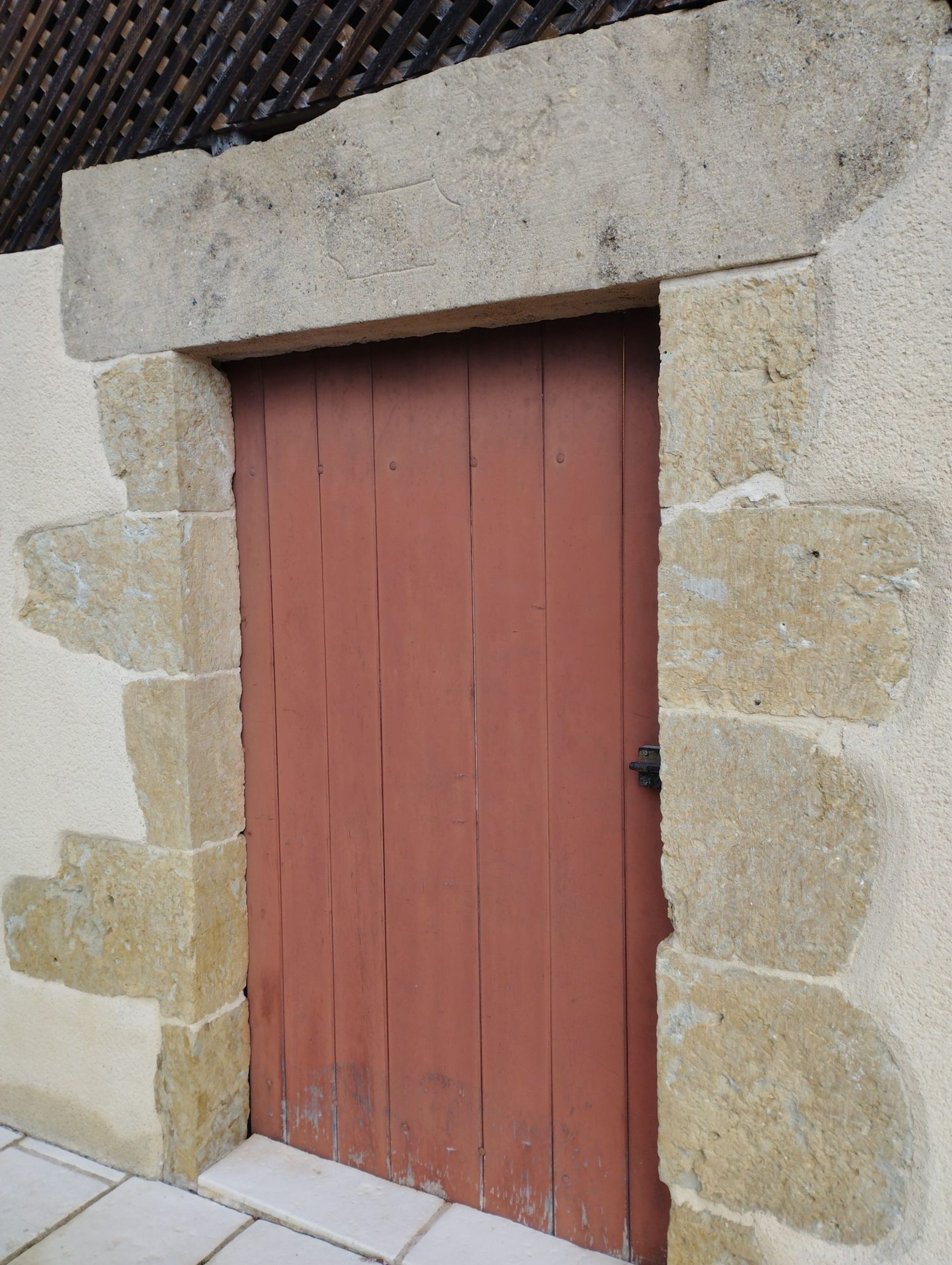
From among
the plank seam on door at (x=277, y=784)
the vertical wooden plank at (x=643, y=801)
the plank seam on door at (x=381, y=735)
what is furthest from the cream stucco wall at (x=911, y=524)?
the plank seam on door at (x=277, y=784)

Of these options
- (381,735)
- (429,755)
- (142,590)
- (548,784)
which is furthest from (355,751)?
(142,590)

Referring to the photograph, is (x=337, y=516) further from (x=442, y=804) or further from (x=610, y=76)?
(x=610, y=76)

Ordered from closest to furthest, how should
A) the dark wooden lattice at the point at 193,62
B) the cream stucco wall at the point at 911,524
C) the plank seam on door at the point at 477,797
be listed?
the cream stucco wall at the point at 911,524 → the dark wooden lattice at the point at 193,62 → the plank seam on door at the point at 477,797

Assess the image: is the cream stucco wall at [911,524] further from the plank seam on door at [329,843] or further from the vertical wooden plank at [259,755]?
the vertical wooden plank at [259,755]

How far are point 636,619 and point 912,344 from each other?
0.66 metres

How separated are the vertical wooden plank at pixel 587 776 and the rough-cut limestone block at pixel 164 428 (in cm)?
78

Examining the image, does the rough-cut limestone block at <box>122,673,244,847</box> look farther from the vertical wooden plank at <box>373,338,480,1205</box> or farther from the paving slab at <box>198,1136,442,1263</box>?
the paving slab at <box>198,1136,442,1263</box>

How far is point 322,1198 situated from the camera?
2.08 m

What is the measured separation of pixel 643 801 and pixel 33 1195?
1639mm

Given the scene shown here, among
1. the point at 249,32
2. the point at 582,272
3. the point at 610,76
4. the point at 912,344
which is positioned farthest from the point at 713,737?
the point at 249,32

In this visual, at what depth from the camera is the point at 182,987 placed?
214 cm

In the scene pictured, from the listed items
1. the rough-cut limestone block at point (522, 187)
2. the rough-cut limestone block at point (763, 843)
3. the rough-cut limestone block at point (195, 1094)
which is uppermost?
the rough-cut limestone block at point (522, 187)

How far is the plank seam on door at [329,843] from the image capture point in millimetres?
2113

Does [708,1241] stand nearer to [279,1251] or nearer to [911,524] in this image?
[279,1251]
